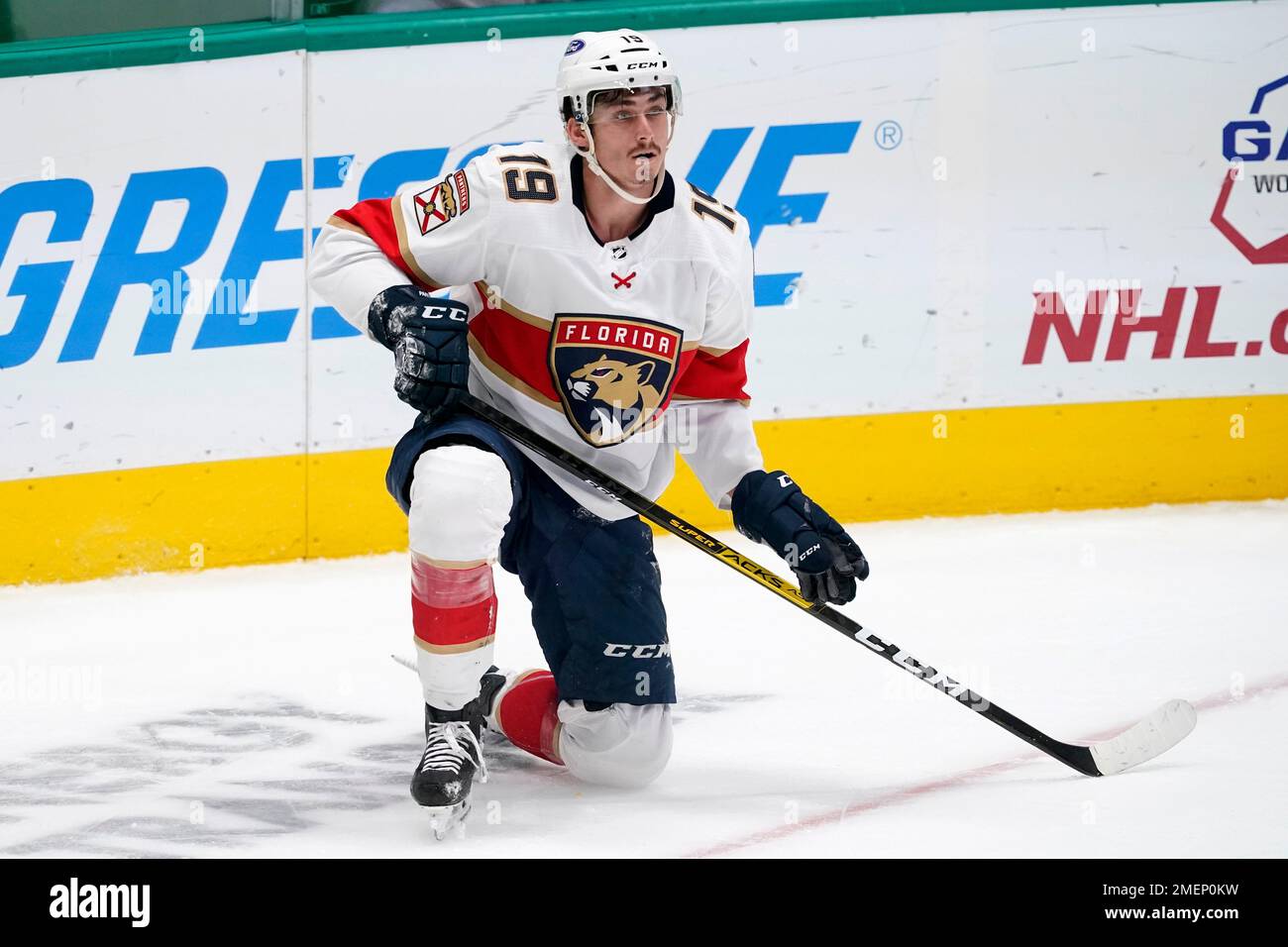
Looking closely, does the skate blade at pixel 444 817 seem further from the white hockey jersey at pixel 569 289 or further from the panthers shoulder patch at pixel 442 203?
the panthers shoulder patch at pixel 442 203

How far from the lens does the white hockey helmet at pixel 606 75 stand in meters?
2.63

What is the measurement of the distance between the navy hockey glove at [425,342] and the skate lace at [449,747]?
466 millimetres

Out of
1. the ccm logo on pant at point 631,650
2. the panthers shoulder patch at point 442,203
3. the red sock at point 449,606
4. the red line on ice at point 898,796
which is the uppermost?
the panthers shoulder patch at point 442,203

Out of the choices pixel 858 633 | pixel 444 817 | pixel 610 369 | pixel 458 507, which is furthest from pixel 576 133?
pixel 444 817

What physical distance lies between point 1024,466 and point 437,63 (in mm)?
1850

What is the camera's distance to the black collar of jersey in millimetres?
2746

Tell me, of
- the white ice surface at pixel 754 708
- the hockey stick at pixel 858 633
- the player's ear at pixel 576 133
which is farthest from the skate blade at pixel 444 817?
the player's ear at pixel 576 133

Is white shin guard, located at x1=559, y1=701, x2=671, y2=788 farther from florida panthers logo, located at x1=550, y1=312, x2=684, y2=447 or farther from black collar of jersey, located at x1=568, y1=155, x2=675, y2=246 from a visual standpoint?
black collar of jersey, located at x1=568, y1=155, x2=675, y2=246

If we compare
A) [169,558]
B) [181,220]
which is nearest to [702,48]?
[181,220]

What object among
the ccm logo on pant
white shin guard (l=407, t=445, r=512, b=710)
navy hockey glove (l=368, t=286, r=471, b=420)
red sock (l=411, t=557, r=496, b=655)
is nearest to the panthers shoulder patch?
navy hockey glove (l=368, t=286, r=471, b=420)

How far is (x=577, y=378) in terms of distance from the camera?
2768 millimetres

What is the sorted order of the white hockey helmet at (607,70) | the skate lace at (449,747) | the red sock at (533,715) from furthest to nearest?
the red sock at (533,715), the white hockey helmet at (607,70), the skate lace at (449,747)

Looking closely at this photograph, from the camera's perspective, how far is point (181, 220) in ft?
13.6

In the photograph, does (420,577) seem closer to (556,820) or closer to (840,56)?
(556,820)
